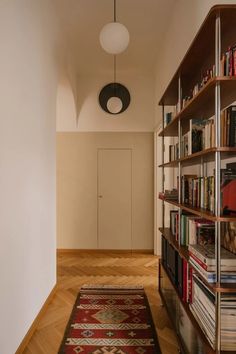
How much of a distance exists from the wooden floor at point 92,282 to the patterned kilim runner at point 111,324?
79mm

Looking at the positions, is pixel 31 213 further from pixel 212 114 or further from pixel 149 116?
pixel 149 116

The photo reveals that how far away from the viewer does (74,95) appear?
477cm

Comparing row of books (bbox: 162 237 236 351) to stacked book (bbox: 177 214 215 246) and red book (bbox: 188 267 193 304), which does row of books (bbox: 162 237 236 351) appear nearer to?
red book (bbox: 188 267 193 304)

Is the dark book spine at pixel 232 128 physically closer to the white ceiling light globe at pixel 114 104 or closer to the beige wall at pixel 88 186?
the beige wall at pixel 88 186

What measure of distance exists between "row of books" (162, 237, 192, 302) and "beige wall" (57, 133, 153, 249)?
2.19 metres

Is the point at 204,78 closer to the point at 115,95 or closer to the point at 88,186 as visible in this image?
the point at 115,95

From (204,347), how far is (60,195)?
3.96 metres

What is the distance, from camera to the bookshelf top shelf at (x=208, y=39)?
1.37 metres

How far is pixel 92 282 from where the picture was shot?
3.63 m

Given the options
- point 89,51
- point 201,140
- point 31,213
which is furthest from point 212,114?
point 89,51

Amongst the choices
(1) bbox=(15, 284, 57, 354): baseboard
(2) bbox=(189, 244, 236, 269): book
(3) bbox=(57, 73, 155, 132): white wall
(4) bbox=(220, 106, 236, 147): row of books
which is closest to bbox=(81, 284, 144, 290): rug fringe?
(1) bbox=(15, 284, 57, 354): baseboard

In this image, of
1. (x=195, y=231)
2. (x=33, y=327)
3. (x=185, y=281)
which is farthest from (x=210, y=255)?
(x=33, y=327)

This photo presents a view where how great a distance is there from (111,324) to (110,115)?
3.49m

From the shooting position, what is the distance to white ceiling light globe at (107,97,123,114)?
16.3ft
